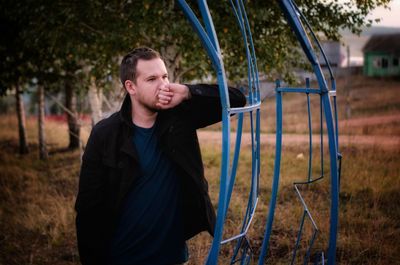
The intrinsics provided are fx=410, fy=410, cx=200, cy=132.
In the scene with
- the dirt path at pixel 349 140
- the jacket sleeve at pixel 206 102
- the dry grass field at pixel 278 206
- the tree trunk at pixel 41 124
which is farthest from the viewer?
the tree trunk at pixel 41 124

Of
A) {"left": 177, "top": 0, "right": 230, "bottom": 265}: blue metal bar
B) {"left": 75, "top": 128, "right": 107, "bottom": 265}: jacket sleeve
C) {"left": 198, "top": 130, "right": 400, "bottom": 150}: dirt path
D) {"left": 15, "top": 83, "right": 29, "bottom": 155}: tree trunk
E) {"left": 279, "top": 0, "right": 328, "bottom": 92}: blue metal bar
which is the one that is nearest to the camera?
{"left": 177, "top": 0, "right": 230, "bottom": 265}: blue metal bar

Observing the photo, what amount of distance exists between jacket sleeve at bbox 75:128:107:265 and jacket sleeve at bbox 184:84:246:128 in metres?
0.54

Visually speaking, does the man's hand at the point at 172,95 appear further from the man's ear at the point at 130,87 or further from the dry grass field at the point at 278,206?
the dry grass field at the point at 278,206

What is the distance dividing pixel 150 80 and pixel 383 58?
39057 millimetres

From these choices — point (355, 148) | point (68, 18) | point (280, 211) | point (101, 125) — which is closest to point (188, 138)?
point (101, 125)

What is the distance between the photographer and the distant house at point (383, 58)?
36.2 m

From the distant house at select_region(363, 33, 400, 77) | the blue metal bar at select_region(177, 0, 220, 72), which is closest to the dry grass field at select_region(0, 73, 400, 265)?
the blue metal bar at select_region(177, 0, 220, 72)

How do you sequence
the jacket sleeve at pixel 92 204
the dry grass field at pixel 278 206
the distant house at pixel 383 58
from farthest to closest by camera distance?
the distant house at pixel 383 58 → the dry grass field at pixel 278 206 → the jacket sleeve at pixel 92 204

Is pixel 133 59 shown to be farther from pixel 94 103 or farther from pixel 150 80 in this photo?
pixel 94 103

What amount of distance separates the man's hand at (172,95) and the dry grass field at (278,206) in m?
2.22

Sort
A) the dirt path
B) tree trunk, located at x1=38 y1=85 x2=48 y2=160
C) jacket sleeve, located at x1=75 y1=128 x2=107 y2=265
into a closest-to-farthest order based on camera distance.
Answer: jacket sleeve, located at x1=75 y1=128 x2=107 y2=265 → the dirt path → tree trunk, located at x1=38 y1=85 x2=48 y2=160

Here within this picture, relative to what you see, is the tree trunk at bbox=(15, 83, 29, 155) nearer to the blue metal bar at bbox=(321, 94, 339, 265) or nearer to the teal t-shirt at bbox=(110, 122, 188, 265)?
the teal t-shirt at bbox=(110, 122, 188, 265)

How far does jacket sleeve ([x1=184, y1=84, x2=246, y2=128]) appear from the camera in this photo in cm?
213

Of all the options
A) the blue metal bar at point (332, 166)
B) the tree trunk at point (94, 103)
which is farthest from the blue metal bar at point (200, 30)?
the tree trunk at point (94, 103)
